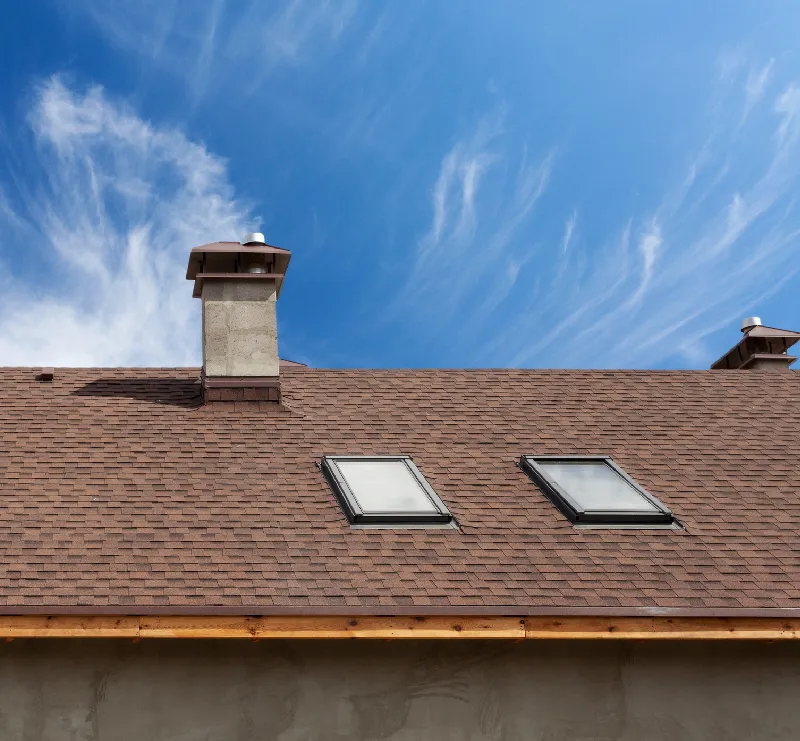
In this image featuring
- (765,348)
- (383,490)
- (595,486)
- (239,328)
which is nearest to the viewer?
(383,490)

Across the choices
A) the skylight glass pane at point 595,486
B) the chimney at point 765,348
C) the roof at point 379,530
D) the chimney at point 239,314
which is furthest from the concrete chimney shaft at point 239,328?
the chimney at point 765,348

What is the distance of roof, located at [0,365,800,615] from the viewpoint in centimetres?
664

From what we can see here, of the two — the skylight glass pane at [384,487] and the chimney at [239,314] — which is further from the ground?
the chimney at [239,314]

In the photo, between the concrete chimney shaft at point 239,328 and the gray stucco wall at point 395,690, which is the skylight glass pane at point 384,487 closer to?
the gray stucco wall at point 395,690

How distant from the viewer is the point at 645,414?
10758 millimetres

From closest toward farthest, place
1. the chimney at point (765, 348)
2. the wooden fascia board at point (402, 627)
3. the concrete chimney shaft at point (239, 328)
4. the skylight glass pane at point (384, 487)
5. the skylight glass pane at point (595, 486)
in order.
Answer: the wooden fascia board at point (402, 627) < the skylight glass pane at point (384, 487) < the skylight glass pane at point (595, 486) < the concrete chimney shaft at point (239, 328) < the chimney at point (765, 348)

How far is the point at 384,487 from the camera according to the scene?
821 cm

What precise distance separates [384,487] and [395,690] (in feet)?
6.84

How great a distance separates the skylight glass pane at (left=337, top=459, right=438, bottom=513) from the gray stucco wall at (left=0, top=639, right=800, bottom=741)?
1488 millimetres

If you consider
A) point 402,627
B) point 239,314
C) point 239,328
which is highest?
point 239,314

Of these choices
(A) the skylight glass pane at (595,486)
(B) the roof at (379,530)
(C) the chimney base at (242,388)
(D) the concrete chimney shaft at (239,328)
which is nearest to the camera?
(B) the roof at (379,530)

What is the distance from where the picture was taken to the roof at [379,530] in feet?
21.8

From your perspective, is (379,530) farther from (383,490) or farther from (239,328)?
(239,328)

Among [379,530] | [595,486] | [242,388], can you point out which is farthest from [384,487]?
[242,388]
